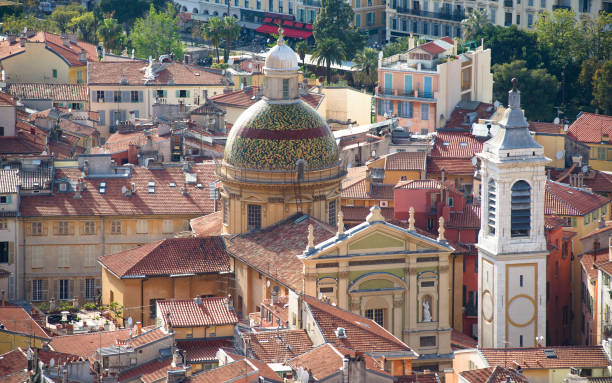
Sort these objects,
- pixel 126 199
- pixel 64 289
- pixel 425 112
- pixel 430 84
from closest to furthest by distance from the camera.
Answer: pixel 64 289 < pixel 126 199 < pixel 425 112 < pixel 430 84

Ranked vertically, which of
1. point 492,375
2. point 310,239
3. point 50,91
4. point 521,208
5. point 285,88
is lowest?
point 492,375

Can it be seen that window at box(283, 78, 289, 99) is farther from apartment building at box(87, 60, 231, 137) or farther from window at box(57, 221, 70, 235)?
apartment building at box(87, 60, 231, 137)

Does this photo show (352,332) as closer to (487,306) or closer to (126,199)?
(487,306)

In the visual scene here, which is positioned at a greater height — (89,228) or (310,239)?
(310,239)

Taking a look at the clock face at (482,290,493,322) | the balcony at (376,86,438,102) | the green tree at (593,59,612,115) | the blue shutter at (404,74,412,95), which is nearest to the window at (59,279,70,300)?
the clock face at (482,290,493,322)

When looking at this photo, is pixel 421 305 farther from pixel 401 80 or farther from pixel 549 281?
pixel 401 80

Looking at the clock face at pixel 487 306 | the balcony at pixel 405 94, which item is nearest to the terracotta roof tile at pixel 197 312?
the clock face at pixel 487 306

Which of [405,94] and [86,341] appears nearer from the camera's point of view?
[86,341]

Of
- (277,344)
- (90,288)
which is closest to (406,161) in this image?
(90,288)
